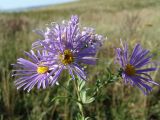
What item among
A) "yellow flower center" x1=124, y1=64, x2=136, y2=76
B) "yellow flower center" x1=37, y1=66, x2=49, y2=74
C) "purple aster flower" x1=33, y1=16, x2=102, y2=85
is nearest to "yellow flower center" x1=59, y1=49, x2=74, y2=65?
"purple aster flower" x1=33, y1=16, x2=102, y2=85

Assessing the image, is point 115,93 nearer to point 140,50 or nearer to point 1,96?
point 1,96

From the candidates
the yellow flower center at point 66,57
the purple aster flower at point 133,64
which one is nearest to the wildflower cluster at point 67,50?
the yellow flower center at point 66,57

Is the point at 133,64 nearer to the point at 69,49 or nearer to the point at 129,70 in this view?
the point at 129,70

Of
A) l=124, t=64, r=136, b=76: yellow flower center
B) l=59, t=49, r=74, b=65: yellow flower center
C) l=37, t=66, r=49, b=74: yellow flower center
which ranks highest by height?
l=59, t=49, r=74, b=65: yellow flower center

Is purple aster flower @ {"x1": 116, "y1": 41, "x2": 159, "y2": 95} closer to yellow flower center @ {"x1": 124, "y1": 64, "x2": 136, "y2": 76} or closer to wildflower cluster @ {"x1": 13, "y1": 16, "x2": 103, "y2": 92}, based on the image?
yellow flower center @ {"x1": 124, "y1": 64, "x2": 136, "y2": 76}

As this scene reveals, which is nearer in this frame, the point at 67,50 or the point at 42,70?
the point at 67,50

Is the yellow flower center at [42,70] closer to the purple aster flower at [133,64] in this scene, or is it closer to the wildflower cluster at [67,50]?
the wildflower cluster at [67,50]

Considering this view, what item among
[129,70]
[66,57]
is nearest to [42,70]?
[66,57]
